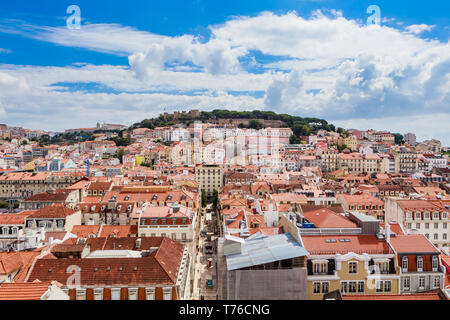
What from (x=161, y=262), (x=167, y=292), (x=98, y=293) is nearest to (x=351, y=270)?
(x=167, y=292)

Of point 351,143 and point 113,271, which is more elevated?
point 351,143

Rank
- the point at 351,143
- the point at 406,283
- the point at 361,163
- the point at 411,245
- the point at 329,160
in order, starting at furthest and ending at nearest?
the point at 351,143 < the point at 329,160 < the point at 361,163 < the point at 411,245 < the point at 406,283

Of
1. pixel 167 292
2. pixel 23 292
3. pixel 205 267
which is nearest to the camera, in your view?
pixel 23 292

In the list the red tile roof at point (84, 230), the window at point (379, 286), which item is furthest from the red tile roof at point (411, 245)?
the red tile roof at point (84, 230)

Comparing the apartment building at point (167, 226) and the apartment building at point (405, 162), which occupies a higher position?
the apartment building at point (405, 162)

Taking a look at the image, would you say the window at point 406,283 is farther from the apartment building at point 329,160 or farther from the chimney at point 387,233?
the apartment building at point 329,160

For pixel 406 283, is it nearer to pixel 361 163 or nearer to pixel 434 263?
pixel 434 263

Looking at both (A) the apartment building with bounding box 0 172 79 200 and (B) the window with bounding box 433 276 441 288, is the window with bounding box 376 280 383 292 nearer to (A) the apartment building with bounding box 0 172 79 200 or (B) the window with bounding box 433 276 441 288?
(B) the window with bounding box 433 276 441 288

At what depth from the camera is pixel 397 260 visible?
1023 centimetres

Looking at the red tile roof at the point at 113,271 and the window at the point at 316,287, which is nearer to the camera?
the window at the point at 316,287

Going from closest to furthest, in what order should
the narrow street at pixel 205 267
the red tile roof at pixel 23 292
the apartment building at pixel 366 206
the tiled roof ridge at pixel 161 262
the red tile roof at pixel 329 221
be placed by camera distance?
the red tile roof at pixel 23 292, the tiled roof ridge at pixel 161 262, the red tile roof at pixel 329 221, the narrow street at pixel 205 267, the apartment building at pixel 366 206

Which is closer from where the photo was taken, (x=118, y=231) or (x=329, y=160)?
(x=118, y=231)

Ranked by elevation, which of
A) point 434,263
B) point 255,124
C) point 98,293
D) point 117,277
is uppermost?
point 255,124

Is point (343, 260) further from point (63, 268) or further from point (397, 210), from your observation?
point (397, 210)
